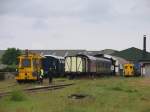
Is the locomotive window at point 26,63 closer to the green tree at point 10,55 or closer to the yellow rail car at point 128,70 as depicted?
the yellow rail car at point 128,70

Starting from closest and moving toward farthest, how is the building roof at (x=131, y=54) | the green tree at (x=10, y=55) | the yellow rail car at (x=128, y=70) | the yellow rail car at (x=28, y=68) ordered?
1. the yellow rail car at (x=28, y=68)
2. the yellow rail car at (x=128, y=70)
3. the building roof at (x=131, y=54)
4. the green tree at (x=10, y=55)

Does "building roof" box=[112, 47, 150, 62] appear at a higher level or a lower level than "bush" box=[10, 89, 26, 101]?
higher

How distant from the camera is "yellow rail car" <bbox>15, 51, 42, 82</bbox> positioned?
42969 millimetres

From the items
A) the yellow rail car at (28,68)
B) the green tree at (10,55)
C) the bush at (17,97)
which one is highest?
the green tree at (10,55)

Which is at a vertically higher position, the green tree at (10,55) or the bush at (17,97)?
the green tree at (10,55)

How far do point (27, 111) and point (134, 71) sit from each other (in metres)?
65.0

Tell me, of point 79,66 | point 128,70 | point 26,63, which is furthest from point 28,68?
point 128,70

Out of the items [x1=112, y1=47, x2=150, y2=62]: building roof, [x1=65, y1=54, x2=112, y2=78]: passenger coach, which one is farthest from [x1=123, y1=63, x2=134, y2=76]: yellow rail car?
[x1=112, y1=47, x2=150, y2=62]: building roof

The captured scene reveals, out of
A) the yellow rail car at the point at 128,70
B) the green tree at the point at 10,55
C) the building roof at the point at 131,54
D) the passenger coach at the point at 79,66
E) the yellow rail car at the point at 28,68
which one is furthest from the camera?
the green tree at the point at 10,55

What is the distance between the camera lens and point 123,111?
20.0 m

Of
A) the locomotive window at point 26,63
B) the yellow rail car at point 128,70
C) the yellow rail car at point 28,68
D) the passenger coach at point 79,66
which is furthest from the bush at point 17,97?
the yellow rail car at point 128,70

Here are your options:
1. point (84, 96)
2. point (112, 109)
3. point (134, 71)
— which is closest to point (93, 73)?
point (134, 71)

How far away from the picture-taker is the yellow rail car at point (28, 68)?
43.0m

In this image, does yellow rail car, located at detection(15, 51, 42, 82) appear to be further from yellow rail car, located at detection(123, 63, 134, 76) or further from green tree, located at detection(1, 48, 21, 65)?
green tree, located at detection(1, 48, 21, 65)
